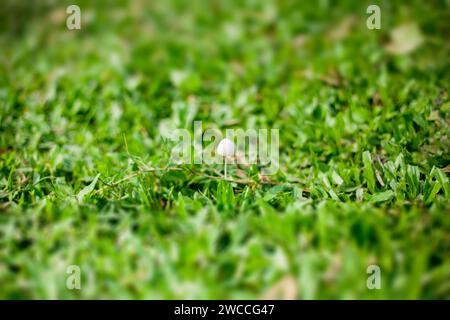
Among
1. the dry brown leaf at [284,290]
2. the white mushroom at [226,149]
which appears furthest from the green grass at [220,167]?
the white mushroom at [226,149]

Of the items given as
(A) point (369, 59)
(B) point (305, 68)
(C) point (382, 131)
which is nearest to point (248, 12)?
(B) point (305, 68)

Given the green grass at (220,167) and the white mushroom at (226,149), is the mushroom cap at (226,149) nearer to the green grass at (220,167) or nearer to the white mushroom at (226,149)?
the white mushroom at (226,149)

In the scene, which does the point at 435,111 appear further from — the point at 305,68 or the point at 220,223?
the point at 220,223

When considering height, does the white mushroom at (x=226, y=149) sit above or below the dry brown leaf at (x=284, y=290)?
above

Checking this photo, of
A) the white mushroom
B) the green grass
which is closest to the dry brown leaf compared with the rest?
the green grass

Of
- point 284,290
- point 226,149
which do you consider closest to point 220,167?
point 226,149

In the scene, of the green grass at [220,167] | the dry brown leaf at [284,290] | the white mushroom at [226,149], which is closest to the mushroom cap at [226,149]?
the white mushroom at [226,149]

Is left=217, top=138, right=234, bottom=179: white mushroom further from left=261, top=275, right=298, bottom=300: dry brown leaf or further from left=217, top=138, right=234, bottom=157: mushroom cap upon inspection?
left=261, top=275, right=298, bottom=300: dry brown leaf

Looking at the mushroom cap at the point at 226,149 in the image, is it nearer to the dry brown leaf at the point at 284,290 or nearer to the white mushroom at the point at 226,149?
the white mushroom at the point at 226,149

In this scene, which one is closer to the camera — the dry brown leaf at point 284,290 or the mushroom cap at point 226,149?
the dry brown leaf at point 284,290
